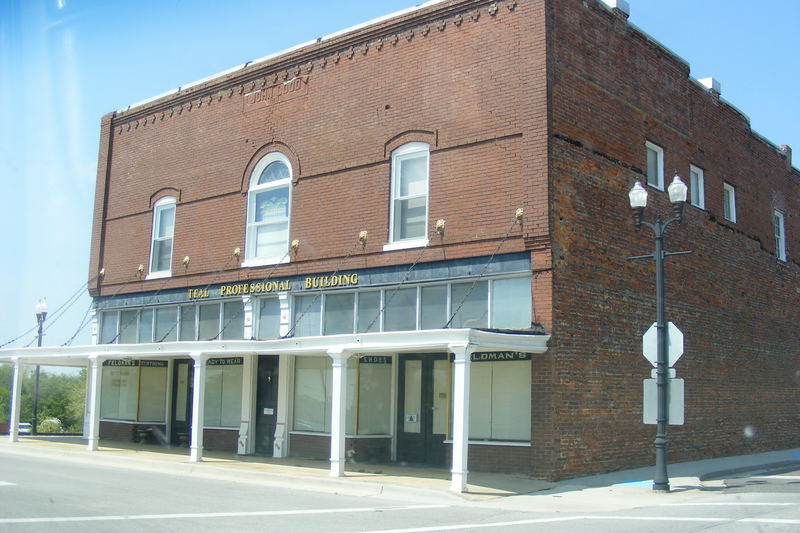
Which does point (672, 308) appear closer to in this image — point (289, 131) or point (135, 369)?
point (289, 131)

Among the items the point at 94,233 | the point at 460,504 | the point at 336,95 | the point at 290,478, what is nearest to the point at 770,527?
the point at 460,504

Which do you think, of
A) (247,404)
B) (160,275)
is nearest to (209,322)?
(160,275)

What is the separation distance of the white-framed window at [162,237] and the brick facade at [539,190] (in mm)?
272

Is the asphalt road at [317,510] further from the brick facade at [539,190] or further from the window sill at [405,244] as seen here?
the window sill at [405,244]

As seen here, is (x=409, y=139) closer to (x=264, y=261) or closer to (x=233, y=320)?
(x=264, y=261)

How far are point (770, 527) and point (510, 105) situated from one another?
945cm

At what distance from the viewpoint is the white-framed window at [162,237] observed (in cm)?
2408

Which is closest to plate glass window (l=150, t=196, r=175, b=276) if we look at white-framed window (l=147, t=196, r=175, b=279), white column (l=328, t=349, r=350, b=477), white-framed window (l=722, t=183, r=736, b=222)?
white-framed window (l=147, t=196, r=175, b=279)

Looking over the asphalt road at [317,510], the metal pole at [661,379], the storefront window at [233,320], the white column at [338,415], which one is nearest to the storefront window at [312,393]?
the storefront window at [233,320]

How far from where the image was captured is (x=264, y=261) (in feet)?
69.7

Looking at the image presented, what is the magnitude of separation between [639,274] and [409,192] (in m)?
5.25

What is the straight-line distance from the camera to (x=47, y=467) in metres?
18.1

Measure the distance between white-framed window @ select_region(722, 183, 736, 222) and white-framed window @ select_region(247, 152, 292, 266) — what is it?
11.5 m

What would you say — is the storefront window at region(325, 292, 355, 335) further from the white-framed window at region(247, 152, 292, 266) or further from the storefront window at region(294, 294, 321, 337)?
the white-framed window at region(247, 152, 292, 266)
